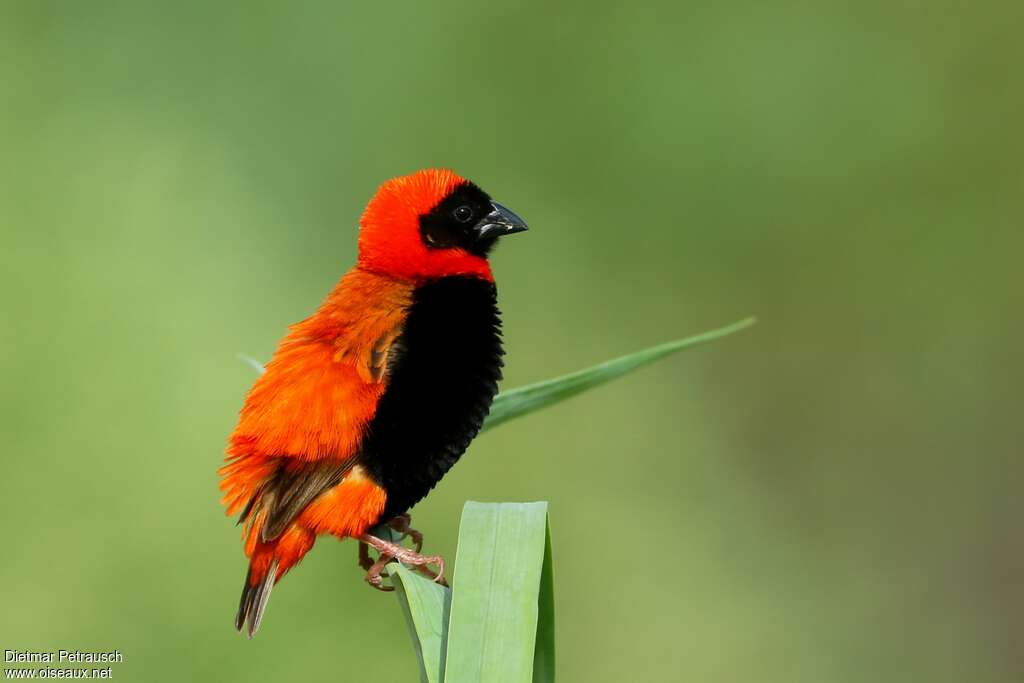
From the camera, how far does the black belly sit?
101 inches

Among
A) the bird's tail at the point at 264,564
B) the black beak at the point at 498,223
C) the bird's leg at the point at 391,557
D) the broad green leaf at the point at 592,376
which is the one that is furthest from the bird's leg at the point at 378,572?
the black beak at the point at 498,223

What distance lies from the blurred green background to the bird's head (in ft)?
6.70

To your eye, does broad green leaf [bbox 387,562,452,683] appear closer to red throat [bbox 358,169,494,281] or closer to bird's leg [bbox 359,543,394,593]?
bird's leg [bbox 359,543,394,593]

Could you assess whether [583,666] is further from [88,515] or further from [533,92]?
[533,92]

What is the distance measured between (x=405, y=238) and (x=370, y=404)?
0.52 meters

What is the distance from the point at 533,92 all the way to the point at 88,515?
11.3 feet

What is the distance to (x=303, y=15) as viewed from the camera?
6.62 m

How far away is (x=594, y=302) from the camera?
6.18 metres

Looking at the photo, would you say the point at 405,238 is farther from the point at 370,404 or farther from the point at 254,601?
the point at 254,601

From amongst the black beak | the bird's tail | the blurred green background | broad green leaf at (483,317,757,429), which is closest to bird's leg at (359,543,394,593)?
the bird's tail

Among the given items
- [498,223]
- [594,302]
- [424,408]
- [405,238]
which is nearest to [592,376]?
[424,408]

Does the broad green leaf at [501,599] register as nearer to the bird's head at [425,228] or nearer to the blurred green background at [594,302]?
the bird's head at [425,228]

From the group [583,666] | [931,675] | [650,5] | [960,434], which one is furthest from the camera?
[650,5]

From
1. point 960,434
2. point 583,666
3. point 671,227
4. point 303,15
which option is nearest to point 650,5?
point 671,227
